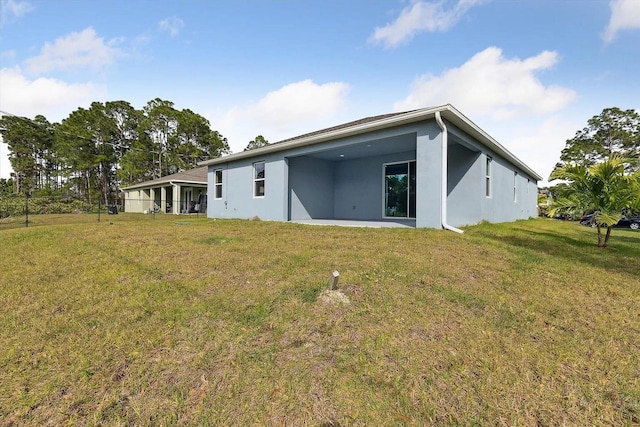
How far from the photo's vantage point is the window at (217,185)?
1410cm

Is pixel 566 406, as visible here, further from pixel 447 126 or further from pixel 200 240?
pixel 447 126

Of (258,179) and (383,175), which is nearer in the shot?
(383,175)

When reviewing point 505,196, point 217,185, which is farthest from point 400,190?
point 217,185

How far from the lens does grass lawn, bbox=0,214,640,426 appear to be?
1674mm

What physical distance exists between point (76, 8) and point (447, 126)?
1165 centimetres

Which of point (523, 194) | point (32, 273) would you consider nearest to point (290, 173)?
point (32, 273)

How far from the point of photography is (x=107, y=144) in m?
32.5

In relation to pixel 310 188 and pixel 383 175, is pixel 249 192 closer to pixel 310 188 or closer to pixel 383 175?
pixel 310 188

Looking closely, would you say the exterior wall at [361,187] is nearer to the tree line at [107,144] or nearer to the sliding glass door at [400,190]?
the sliding glass door at [400,190]

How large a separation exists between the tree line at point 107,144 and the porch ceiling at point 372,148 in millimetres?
27681

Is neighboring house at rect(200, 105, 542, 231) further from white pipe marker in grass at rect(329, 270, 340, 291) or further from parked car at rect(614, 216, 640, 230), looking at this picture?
parked car at rect(614, 216, 640, 230)

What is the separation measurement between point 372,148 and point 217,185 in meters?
8.21

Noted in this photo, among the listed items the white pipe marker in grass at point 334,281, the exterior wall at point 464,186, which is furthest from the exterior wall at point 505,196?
the white pipe marker in grass at point 334,281

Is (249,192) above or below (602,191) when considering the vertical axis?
above
